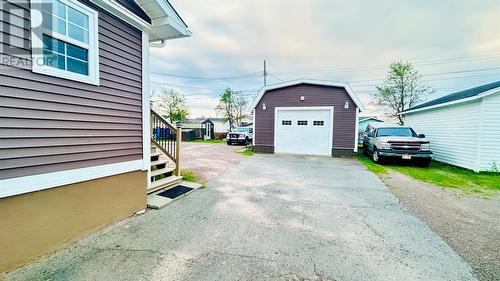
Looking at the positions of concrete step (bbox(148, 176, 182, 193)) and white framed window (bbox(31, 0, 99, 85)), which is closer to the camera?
white framed window (bbox(31, 0, 99, 85))

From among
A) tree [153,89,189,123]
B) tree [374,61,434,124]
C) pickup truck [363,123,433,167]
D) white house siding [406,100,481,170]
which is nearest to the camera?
white house siding [406,100,481,170]

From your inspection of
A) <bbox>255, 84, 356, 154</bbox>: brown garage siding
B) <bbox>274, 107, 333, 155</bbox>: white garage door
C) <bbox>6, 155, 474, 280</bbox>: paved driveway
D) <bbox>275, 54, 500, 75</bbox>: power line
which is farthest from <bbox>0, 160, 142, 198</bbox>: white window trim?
<bbox>275, 54, 500, 75</bbox>: power line

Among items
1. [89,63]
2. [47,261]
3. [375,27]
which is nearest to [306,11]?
[375,27]

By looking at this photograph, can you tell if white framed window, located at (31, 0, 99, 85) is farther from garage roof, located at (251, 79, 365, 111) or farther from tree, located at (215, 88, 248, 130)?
tree, located at (215, 88, 248, 130)

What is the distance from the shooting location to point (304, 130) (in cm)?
1114

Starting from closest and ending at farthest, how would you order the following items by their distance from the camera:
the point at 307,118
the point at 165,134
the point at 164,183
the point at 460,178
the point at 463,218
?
the point at 463,218 → the point at 164,183 → the point at 165,134 → the point at 460,178 → the point at 307,118

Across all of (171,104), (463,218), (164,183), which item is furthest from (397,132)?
(171,104)

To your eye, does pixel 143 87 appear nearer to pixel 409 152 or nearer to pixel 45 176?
pixel 45 176

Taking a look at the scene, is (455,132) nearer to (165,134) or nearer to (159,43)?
(165,134)

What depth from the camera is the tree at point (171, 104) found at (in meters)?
→ 30.6

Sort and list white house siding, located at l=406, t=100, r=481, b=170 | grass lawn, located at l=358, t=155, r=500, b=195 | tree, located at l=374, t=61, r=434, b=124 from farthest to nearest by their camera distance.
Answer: tree, located at l=374, t=61, r=434, b=124 → white house siding, located at l=406, t=100, r=481, b=170 → grass lawn, located at l=358, t=155, r=500, b=195

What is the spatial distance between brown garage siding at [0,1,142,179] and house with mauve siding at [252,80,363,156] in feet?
28.4

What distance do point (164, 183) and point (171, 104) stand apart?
29.3 meters

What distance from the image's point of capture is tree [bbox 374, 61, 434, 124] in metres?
21.8
